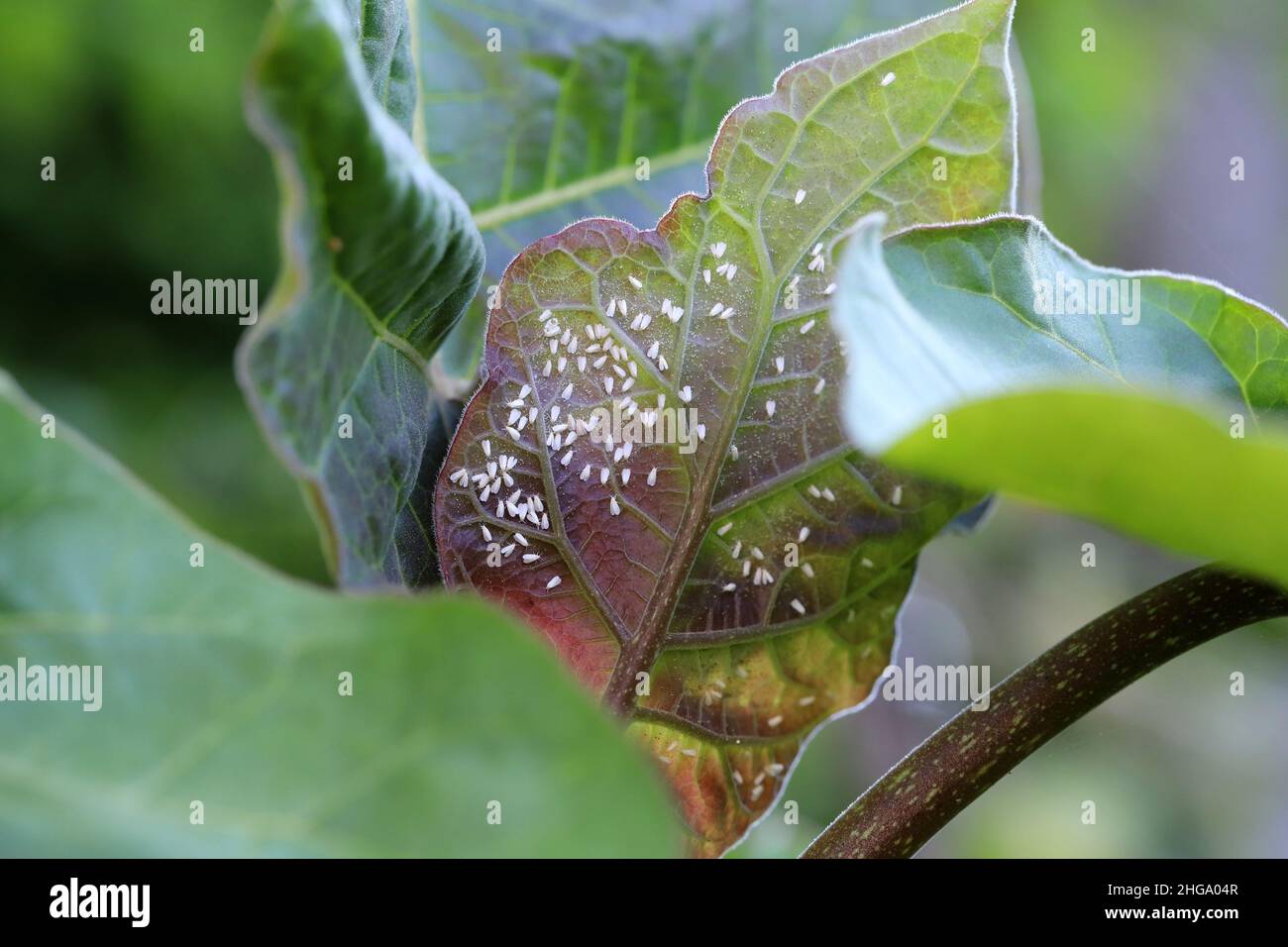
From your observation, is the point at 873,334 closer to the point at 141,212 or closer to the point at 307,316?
the point at 307,316

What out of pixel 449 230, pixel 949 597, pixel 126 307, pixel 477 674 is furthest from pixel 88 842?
pixel 949 597

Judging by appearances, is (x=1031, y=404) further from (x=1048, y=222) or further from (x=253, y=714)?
(x=1048, y=222)

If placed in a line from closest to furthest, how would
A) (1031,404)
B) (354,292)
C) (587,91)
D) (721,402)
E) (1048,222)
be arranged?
(1031,404), (354,292), (721,402), (587,91), (1048,222)

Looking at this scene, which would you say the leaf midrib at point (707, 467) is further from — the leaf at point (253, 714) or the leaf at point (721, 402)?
the leaf at point (253, 714)

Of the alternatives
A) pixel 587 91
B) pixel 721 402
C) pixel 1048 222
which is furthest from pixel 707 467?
pixel 1048 222

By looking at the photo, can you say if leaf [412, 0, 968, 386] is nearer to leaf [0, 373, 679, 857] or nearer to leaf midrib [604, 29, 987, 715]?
leaf midrib [604, 29, 987, 715]

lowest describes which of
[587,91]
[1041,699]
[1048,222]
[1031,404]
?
[1041,699]

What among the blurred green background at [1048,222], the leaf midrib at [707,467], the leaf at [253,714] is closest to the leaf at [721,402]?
the leaf midrib at [707,467]
